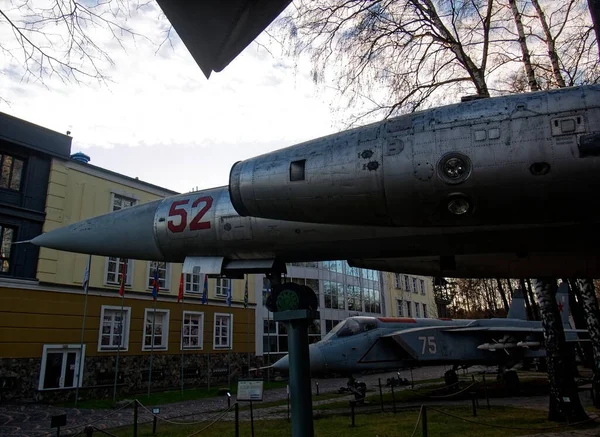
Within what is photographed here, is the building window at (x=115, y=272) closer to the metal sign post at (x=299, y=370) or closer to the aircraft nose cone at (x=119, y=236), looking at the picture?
the aircraft nose cone at (x=119, y=236)

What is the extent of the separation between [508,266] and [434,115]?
133 inches

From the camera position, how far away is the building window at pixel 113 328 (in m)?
17.8

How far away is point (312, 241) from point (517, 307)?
71.0 ft

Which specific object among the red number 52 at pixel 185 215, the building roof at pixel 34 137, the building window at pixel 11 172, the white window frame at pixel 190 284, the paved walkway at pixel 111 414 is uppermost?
the building roof at pixel 34 137

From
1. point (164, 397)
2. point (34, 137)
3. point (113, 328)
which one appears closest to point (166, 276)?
point (113, 328)

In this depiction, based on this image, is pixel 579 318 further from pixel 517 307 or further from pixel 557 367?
pixel 557 367

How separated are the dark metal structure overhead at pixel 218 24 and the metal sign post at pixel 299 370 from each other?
14.8ft

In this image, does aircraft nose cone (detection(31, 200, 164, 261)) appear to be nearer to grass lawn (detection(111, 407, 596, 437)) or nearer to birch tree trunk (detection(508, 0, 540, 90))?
grass lawn (detection(111, 407, 596, 437))

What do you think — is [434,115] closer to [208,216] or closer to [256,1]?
[256,1]

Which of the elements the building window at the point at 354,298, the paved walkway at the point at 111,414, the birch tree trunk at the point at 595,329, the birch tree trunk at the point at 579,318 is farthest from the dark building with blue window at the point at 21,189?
→ the birch tree trunk at the point at 579,318

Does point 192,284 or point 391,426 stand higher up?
point 192,284

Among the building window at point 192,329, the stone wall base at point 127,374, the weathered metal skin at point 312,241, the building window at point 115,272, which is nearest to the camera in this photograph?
the weathered metal skin at point 312,241

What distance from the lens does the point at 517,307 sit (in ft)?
78.7

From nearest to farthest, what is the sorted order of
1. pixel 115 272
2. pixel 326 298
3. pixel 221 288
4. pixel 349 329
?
pixel 349 329 < pixel 115 272 < pixel 221 288 < pixel 326 298
